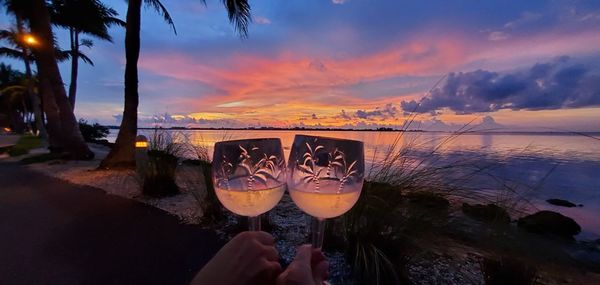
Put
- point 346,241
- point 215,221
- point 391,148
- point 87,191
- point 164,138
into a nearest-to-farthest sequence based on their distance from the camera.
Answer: point 346,241, point 391,148, point 215,221, point 87,191, point 164,138

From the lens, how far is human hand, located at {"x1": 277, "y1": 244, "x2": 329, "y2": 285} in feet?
1.71

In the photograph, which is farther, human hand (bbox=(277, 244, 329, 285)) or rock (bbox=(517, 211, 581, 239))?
rock (bbox=(517, 211, 581, 239))

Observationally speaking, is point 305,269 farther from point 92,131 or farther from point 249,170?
point 92,131

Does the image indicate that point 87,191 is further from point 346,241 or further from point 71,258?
point 346,241

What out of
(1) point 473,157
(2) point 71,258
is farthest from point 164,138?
(1) point 473,157

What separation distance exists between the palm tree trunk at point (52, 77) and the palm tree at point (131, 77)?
263 centimetres

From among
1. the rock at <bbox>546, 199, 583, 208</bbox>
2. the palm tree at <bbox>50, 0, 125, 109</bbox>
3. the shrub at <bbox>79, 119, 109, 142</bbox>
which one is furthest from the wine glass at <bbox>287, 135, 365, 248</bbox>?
the shrub at <bbox>79, 119, 109, 142</bbox>

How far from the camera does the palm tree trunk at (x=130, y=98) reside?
21.7ft

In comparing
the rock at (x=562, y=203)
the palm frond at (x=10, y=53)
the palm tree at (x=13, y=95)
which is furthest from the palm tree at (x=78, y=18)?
the palm tree at (x=13, y=95)

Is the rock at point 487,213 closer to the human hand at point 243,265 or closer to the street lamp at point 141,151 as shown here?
the human hand at point 243,265

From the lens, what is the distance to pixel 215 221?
11.9 ft

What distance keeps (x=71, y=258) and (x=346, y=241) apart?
2.42 meters

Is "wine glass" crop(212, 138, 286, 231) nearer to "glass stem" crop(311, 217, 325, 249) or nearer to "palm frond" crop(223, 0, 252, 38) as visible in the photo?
"glass stem" crop(311, 217, 325, 249)

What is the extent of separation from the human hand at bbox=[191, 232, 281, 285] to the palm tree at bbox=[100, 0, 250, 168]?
7.38 meters
